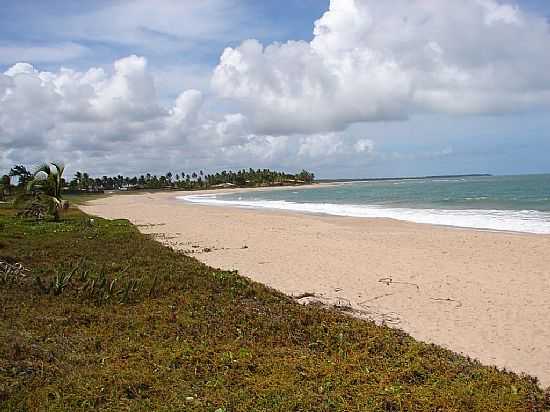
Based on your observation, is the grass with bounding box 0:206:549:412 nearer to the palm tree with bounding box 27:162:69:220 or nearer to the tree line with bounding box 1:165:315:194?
the palm tree with bounding box 27:162:69:220

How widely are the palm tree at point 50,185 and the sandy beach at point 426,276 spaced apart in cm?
719

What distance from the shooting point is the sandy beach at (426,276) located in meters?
7.50

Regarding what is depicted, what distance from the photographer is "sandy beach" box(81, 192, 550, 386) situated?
24.6 ft

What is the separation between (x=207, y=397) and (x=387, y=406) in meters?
1.74

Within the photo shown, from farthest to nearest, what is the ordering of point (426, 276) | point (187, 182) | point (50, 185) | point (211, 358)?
point (187, 182) → point (50, 185) → point (426, 276) → point (211, 358)

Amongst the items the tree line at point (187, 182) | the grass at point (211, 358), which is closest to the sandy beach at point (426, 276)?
the grass at point (211, 358)

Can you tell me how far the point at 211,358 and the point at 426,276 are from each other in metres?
7.26

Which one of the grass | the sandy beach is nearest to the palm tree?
the sandy beach

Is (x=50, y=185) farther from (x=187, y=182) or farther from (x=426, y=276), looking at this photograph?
(x=187, y=182)

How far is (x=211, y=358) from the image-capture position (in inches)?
236

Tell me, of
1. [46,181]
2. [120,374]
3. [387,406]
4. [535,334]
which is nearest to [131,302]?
[120,374]

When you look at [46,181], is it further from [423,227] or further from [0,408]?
[0,408]

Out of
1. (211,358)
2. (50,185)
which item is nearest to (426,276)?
(211,358)

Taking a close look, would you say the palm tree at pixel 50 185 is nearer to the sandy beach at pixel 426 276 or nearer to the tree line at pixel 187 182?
the sandy beach at pixel 426 276
